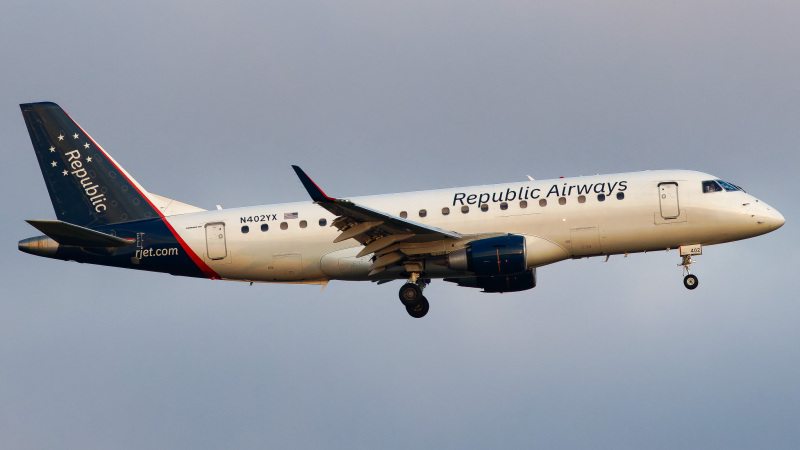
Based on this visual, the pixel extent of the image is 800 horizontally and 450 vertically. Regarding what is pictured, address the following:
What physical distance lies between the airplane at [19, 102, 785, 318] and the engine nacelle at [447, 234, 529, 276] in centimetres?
5

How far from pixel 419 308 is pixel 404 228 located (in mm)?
5092

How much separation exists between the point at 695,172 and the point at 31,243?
2882 centimetres

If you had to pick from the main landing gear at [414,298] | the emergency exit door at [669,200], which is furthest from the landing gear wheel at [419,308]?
the emergency exit door at [669,200]

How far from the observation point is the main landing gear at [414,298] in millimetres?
44875

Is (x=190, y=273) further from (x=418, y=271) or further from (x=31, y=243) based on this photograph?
Result: (x=418, y=271)

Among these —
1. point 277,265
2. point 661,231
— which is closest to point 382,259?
point 277,265

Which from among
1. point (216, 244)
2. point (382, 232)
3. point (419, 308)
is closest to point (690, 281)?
point (419, 308)

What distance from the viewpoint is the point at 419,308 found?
45.8m

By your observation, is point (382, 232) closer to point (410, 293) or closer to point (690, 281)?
point (410, 293)

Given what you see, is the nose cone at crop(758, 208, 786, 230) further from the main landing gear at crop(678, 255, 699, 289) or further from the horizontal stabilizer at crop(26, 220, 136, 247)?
the horizontal stabilizer at crop(26, 220, 136, 247)

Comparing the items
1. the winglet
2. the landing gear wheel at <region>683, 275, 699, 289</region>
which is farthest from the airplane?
the winglet

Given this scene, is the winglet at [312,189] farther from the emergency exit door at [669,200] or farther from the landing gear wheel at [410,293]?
the emergency exit door at [669,200]

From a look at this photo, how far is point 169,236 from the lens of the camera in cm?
4634

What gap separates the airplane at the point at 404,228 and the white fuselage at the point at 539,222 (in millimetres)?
44
